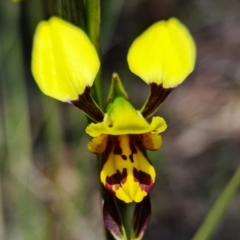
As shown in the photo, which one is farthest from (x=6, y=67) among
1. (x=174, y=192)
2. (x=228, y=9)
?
(x=228, y=9)

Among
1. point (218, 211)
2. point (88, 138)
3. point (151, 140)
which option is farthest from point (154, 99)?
point (88, 138)

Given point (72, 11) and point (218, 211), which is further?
point (218, 211)

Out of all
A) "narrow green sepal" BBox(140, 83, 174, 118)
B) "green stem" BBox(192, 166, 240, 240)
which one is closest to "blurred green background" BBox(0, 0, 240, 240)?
"green stem" BBox(192, 166, 240, 240)

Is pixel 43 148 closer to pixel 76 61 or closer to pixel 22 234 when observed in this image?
pixel 22 234

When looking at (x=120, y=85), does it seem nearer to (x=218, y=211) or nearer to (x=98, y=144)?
(x=98, y=144)

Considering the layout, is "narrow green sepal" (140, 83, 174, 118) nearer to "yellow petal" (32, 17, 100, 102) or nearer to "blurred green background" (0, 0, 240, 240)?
"yellow petal" (32, 17, 100, 102)

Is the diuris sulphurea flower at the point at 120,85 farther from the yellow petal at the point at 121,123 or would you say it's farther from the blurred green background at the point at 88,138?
the blurred green background at the point at 88,138

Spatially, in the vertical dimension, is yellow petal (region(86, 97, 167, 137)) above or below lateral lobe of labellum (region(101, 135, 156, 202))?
above

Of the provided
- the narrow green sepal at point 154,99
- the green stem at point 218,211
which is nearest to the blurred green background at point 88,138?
the green stem at point 218,211
